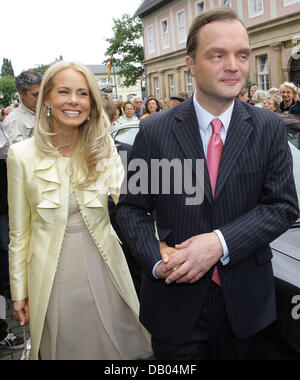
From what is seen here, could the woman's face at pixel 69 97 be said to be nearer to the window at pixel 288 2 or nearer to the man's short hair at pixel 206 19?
the man's short hair at pixel 206 19

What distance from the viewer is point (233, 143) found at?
4.89 ft

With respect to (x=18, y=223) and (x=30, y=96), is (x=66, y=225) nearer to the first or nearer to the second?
(x=18, y=223)

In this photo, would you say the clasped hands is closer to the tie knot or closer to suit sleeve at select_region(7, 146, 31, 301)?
the tie knot

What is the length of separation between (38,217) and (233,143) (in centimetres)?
117

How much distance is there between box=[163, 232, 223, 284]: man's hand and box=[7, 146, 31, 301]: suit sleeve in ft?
3.36

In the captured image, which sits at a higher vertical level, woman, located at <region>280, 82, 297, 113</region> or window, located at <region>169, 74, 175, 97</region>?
window, located at <region>169, 74, 175, 97</region>

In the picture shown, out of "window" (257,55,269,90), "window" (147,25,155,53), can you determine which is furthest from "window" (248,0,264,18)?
"window" (147,25,155,53)

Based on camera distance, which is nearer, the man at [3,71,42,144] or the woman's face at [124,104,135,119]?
the man at [3,71,42,144]

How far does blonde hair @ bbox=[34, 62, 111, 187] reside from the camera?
2102 millimetres

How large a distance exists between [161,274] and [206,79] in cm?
77

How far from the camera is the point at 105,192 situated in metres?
2.21

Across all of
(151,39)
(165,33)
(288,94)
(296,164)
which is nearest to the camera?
(296,164)

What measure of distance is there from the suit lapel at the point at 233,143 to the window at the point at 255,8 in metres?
20.9

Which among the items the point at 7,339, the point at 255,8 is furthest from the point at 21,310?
the point at 255,8
